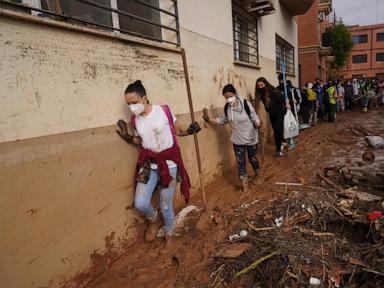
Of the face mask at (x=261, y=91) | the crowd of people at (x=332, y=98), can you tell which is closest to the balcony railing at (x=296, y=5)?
the crowd of people at (x=332, y=98)

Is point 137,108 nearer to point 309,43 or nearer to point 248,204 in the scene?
point 248,204

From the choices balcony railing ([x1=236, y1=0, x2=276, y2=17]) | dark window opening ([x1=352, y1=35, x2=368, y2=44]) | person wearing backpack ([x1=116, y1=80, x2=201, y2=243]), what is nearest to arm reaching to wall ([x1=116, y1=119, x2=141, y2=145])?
person wearing backpack ([x1=116, y1=80, x2=201, y2=243])

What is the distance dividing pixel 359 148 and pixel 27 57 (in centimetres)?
726

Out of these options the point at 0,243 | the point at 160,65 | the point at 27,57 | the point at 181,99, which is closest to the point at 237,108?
the point at 181,99

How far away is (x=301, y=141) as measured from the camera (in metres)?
8.09

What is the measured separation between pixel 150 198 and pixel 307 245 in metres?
1.61

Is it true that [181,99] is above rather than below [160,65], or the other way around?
below

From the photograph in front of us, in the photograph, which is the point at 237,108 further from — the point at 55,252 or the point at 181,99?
the point at 55,252

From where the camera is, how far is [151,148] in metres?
2.95

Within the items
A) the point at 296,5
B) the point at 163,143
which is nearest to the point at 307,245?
the point at 163,143

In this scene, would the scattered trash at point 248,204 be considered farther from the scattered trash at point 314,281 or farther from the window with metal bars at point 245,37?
the window with metal bars at point 245,37

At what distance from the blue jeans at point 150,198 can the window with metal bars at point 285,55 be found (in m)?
7.89

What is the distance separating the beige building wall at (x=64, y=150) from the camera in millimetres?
2055

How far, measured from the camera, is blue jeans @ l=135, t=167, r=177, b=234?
9.87 ft
